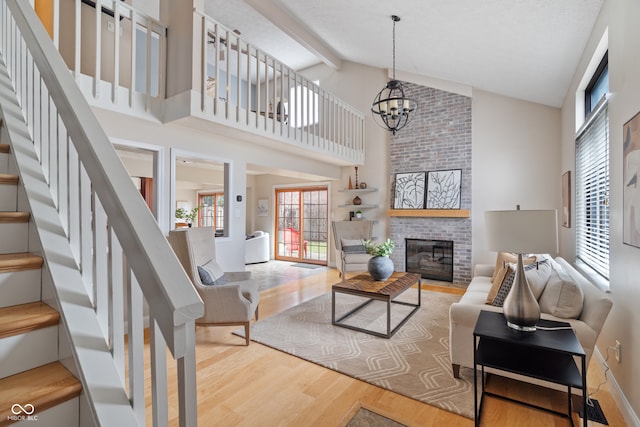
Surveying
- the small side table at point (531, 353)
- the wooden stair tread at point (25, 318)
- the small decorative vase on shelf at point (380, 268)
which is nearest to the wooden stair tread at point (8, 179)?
the wooden stair tread at point (25, 318)

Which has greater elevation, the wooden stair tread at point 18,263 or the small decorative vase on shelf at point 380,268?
the wooden stair tread at point 18,263

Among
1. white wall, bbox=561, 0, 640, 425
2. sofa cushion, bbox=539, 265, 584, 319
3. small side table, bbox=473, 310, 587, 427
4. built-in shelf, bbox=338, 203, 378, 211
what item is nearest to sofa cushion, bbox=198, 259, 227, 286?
small side table, bbox=473, 310, 587, 427

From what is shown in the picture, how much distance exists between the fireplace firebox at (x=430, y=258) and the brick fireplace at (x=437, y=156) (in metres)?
0.10

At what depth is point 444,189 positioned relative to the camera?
5.68m

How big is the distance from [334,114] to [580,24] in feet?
11.7

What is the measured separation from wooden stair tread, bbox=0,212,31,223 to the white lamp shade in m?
2.52

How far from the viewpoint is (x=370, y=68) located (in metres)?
6.48

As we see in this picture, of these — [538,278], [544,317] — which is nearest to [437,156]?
[538,278]

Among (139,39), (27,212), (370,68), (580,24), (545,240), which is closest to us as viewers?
(27,212)

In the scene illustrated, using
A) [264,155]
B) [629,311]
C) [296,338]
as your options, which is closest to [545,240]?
[629,311]

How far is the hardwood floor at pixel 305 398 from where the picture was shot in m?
1.95

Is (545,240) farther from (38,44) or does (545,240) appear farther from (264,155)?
(264,155)

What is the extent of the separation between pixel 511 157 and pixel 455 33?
2.58 m

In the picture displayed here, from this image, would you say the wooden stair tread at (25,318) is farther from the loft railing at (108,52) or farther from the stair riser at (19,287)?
the loft railing at (108,52)
